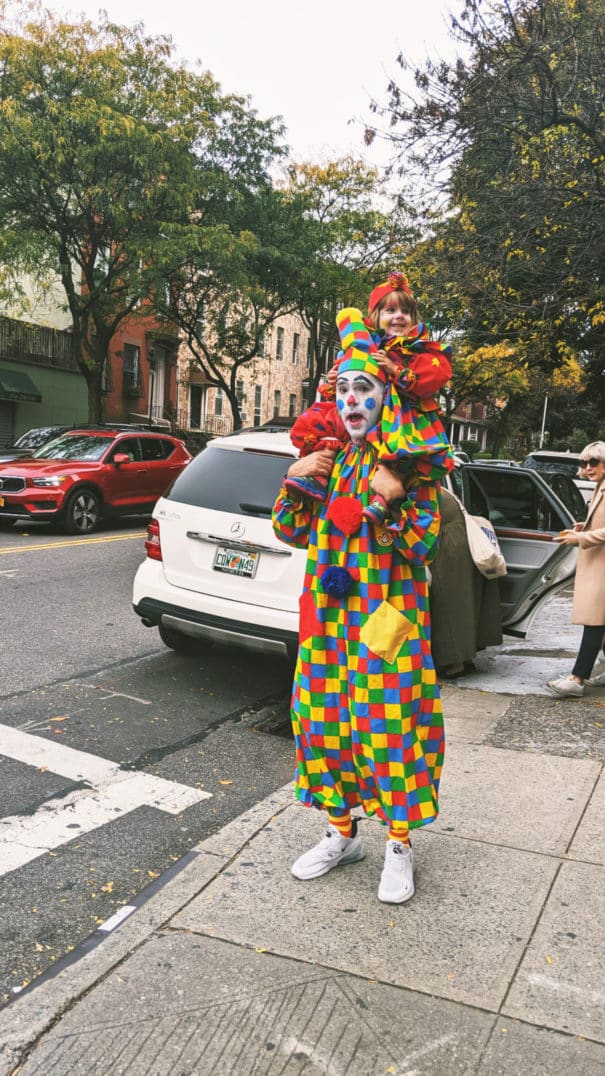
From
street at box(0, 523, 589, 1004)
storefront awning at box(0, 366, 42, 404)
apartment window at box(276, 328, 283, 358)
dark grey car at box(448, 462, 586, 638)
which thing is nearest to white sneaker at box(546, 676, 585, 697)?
street at box(0, 523, 589, 1004)

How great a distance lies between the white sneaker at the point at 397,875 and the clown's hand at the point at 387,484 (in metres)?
1.19

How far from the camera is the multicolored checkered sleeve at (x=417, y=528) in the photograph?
2805 millimetres

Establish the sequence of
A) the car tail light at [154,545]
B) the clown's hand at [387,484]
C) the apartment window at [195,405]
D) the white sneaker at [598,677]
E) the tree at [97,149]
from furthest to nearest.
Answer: the apartment window at [195,405]
the tree at [97,149]
the white sneaker at [598,677]
the car tail light at [154,545]
the clown's hand at [387,484]

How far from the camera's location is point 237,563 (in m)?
5.41

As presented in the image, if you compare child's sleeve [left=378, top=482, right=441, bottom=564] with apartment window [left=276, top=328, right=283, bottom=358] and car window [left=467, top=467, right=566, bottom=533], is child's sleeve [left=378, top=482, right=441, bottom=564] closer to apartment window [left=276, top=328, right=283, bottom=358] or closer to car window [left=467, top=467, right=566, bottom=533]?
car window [left=467, top=467, right=566, bottom=533]

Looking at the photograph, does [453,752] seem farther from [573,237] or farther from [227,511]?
[573,237]

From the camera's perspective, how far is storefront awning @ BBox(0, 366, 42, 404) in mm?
27734

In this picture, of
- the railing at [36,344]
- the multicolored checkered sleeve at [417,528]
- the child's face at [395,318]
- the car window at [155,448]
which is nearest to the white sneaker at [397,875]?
the multicolored checkered sleeve at [417,528]

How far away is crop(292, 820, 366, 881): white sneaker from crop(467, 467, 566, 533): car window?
4108mm

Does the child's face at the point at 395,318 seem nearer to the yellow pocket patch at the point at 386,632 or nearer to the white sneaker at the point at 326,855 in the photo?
the yellow pocket patch at the point at 386,632

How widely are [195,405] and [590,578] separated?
1459 inches

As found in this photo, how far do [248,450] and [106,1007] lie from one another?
3.79 m

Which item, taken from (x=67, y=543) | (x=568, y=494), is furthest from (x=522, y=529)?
(x=67, y=543)

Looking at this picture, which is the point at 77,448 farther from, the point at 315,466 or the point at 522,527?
the point at 315,466
